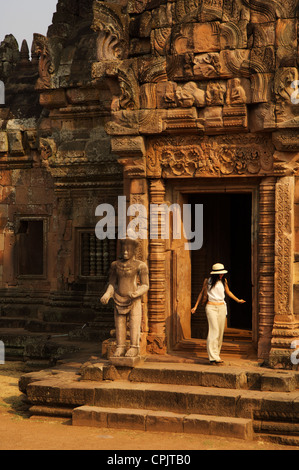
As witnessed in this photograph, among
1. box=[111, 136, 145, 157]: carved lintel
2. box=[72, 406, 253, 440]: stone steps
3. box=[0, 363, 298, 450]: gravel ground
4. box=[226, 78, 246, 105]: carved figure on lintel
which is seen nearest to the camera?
box=[0, 363, 298, 450]: gravel ground

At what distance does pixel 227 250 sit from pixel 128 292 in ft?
14.6

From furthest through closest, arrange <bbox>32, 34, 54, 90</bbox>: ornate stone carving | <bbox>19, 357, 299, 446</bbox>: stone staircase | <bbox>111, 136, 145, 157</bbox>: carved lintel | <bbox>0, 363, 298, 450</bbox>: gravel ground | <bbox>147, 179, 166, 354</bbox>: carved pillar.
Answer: <bbox>32, 34, 54, 90</bbox>: ornate stone carving < <bbox>147, 179, 166, 354</bbox>: carved pillar < <bbox>111, 136, 145, 157</bbox>: carved lintel < <bbox>19, 357, 299, 446</bbox>: stone staircase < <bbox>0, 363, 298, 450</bbox>: gravel ground

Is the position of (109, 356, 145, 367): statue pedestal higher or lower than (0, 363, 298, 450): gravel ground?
higher

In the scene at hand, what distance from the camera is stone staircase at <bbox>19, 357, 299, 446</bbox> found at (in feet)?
32.6

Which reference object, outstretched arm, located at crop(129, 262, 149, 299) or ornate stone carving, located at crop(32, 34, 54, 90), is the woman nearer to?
outstretched arm, located at crop(129, 262, 149, 299)

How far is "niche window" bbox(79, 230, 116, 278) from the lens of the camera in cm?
1619

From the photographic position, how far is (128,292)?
37.3 feet

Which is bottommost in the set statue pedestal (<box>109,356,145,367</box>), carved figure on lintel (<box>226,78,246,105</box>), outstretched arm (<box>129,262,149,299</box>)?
statue pedestal (<box>109,356,145,367</box>)

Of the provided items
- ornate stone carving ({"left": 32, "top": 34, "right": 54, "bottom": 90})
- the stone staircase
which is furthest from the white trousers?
ornate stone carving ({"left": 32, "top": 34, "right": 54, "bottom": 90})

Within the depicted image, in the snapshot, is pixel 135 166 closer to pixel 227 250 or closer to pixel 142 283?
pixel 142 283

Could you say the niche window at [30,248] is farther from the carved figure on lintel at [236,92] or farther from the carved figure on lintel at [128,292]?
the carved figure on lintel at [236,92]

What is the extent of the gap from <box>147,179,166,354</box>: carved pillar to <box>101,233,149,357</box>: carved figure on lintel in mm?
763

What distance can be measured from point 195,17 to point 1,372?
7467 millimetres

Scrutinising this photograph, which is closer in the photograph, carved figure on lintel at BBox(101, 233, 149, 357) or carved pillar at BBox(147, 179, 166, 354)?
carved figure on lintel at BBox(101, 233, 149, 357)
